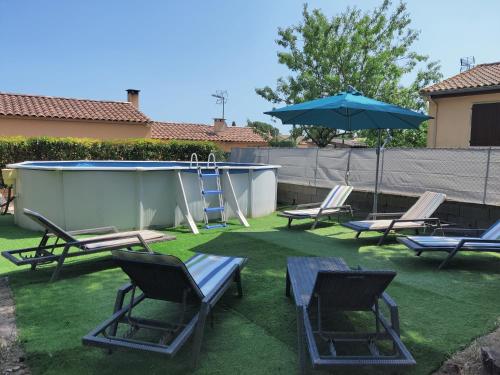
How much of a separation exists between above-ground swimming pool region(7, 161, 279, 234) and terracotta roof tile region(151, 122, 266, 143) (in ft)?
68.2

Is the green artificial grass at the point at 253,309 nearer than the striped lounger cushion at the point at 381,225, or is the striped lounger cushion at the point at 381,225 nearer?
the green artificial grass at the point at 253,309

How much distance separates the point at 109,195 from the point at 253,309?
4996 millimetres

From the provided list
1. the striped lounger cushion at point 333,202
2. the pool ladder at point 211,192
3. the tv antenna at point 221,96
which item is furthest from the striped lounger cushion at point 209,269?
the tv antenna at point 221,96

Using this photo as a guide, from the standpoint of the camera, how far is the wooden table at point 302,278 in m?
3.32

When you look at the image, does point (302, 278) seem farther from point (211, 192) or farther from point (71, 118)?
point (71, 118)

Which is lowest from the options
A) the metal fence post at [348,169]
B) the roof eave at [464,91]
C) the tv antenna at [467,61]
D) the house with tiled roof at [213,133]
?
the metal fence post at [348,169]

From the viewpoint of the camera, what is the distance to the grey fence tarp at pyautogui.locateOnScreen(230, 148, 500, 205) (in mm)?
8570

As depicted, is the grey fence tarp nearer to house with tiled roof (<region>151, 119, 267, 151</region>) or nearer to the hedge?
the hedge

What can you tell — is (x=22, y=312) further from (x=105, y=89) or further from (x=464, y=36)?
(x=105, y=89)

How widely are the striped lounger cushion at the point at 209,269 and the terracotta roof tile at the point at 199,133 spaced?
25.3 meters

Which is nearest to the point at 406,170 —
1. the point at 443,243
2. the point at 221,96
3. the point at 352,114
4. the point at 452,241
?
the point at 352,114

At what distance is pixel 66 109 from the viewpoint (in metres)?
21.1

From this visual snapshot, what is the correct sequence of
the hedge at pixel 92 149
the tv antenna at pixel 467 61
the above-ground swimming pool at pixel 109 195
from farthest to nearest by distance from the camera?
the tv antenna at pixel 467 61
the hedge at pixel 92 149
the above-ground swimming pool at pixel 109 195

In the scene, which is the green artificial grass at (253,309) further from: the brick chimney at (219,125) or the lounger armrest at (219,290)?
the brick chimney at (219,125)
